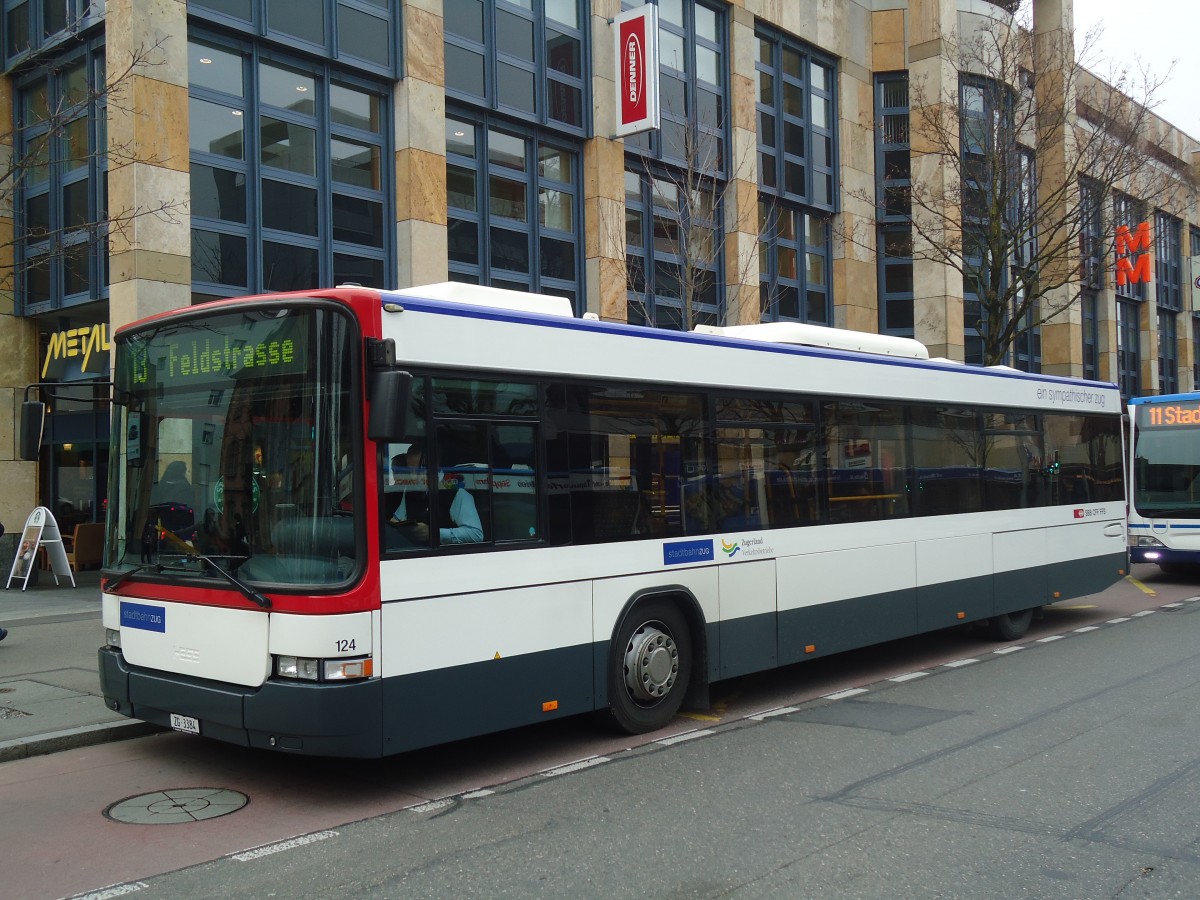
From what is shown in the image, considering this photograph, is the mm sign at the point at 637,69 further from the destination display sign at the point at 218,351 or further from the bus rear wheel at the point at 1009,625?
the destination display sign at the point at 218,351

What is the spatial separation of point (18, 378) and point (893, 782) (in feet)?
53.5

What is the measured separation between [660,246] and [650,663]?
15.5 metres

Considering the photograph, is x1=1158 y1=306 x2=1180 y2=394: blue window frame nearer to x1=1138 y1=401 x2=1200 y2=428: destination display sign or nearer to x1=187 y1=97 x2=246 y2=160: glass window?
x1=1138 y1=401 x2=1200 y2=428: destination display sign

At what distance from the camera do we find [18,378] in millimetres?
17969

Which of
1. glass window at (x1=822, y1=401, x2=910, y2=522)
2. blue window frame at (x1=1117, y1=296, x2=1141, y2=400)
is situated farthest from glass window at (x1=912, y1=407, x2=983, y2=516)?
blue window frame at (x1=1117, y1=296, x2=1141, y2=400)

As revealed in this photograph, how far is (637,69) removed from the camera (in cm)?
2055

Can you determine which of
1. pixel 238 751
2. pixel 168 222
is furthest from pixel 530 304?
pixel 168 222

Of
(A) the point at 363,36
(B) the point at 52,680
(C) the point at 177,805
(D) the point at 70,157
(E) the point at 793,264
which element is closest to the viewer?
(C) the point at 177,805

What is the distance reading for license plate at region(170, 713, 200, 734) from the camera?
21.2 feet

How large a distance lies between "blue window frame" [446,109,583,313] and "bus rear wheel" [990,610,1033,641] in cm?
1029

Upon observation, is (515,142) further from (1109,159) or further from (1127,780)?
(1127,780)

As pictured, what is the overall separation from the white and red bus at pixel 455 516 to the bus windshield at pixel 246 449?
2 centimetres

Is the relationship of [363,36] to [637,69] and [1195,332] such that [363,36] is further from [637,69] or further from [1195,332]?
[1195,332]

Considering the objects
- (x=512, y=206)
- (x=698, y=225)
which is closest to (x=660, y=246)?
(x=698, y=225)
